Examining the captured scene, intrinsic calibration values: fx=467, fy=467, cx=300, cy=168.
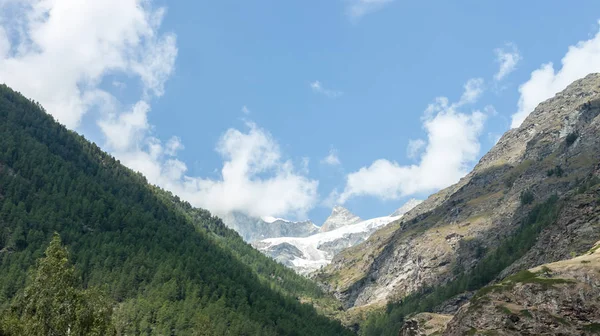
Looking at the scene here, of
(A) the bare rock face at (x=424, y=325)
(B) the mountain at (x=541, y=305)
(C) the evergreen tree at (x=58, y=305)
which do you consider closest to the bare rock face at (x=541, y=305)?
(B) the mountain at (x=541, y=305)

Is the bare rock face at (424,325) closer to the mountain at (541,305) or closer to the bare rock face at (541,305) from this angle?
the mountain at (541,305)

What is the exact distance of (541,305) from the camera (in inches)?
3132

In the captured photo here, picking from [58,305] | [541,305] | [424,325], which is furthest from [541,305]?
[58,305]

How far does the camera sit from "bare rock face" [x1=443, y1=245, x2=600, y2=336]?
75438mm

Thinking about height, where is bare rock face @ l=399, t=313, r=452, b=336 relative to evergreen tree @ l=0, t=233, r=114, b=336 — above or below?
above

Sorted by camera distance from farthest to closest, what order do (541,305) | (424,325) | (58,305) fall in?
1. (424,325)
2. (541,305)
3. (58,305)

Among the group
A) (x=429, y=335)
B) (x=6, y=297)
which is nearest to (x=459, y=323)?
(x=429, y=335)

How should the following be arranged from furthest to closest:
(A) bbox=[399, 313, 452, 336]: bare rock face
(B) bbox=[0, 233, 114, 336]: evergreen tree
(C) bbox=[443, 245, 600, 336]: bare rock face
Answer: (A) bbox=[399, 313, 452, 336]: bare rock face, (C) bbox=[443, 245, 600, 336]: bare rock face, (B) bbox=[0, 233, 114, 336]: evergreen tree

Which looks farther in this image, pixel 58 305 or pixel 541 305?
pixel 541 305

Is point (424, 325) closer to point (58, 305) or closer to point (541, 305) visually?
point (541, 305)

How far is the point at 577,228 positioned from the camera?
14000 cm

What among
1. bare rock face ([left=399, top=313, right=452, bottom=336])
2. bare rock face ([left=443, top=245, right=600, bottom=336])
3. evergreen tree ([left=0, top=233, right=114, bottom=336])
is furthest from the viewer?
bare rock face ([left=399, top=313, right=452, bottom=336])

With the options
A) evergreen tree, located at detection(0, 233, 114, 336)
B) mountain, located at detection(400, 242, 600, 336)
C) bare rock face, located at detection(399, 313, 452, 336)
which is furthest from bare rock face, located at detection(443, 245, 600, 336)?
evergreen tree, located at detection(0, 233, 114, 336)

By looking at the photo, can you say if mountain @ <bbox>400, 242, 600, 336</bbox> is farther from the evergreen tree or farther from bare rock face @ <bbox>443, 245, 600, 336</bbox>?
the evergreen tree
